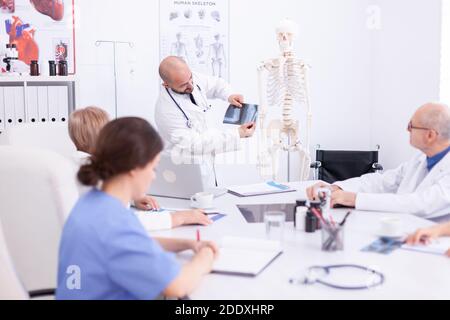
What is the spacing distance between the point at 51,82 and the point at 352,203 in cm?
246

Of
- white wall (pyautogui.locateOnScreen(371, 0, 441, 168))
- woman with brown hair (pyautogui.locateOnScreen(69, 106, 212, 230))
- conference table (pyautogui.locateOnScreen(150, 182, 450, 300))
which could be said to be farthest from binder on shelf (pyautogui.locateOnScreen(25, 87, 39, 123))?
white wall (pyautogui.locateOnScreen(371, 0, 441, 168))

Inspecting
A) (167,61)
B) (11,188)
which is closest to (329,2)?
(167,61)

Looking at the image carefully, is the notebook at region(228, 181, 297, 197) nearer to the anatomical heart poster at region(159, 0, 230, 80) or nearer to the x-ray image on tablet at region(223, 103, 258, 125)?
the x-ray image on tablet at region(223, 103, 258, 125)

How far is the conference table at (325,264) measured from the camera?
4.91ft

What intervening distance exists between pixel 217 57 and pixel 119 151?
3.43m

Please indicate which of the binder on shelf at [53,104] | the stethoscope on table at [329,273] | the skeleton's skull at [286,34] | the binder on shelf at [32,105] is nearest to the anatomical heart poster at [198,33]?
the skeleton's skull at [286,34]

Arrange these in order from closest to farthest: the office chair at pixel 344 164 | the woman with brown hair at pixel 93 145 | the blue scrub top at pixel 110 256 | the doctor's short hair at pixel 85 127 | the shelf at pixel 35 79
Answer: the blue scrub top at pixel 110 256
the woman with brown hair at pixel 93 145
the doctor's short hair at pixel 85 127
the shelf at pixel 35 79
the office chair at pixel 344 164

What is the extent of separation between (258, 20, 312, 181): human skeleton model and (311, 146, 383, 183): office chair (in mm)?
349

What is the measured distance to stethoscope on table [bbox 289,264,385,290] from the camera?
5.02ft

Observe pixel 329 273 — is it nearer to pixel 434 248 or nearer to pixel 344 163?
pixel 434 248

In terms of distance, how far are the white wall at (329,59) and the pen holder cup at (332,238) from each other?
2.60 metres

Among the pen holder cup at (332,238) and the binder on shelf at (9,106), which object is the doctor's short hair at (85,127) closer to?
the pen holder cup at (332,238)

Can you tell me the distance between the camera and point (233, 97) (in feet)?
10.9
